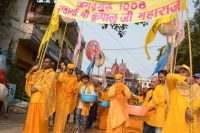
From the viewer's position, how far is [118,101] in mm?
8445

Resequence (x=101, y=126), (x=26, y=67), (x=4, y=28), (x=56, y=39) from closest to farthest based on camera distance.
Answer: (x=101, y=126), (x=4, y=28), (x=26, y=67), (x=56, y=39)

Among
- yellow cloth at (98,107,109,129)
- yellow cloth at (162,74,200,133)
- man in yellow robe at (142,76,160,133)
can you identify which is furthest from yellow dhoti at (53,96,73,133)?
yellow cloth at (162,74,200,133)

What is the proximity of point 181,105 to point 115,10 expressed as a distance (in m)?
2.45

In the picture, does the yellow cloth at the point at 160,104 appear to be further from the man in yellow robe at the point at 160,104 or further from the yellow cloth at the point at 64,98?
the yellow cloth at the point at 64,98

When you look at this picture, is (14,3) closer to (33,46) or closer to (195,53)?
(33,46)

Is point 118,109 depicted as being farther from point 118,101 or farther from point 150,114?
point 150,114

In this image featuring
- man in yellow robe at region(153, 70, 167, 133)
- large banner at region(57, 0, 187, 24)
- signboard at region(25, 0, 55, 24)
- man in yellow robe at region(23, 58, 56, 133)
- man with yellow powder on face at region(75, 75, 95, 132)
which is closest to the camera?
large banner at region(57, 0, 187, 24)

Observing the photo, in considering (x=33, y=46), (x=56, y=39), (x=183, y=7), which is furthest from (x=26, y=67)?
(x=183, y=7)

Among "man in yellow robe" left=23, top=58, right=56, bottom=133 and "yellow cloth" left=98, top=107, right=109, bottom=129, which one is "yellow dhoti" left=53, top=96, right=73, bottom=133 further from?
"yellow cloth" left=98, top=107, right=109, bottom=129

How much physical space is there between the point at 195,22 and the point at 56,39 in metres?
11.3

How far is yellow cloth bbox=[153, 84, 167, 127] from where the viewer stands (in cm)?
689

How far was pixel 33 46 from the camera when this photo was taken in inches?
809

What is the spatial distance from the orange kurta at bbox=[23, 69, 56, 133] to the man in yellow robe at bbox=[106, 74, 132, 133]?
6.64 ft

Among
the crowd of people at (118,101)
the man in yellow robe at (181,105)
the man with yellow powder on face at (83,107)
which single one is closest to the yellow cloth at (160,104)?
the crowd of people at (118,101)
